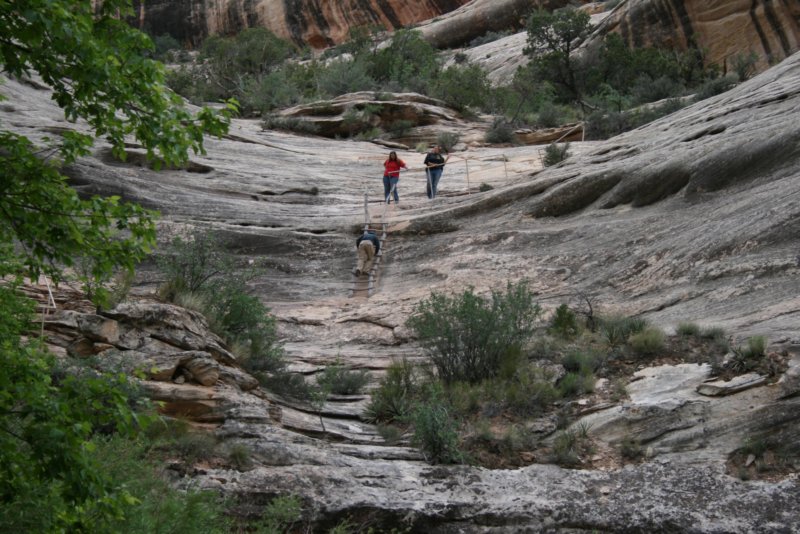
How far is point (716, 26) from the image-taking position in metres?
27.6

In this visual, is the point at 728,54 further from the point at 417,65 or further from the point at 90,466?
the point at 90,466

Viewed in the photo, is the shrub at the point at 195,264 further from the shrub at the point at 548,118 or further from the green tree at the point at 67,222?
the shrub at the point at 548,118

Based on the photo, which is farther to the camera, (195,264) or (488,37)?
(488,37)

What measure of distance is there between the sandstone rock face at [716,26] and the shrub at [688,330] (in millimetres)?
19095

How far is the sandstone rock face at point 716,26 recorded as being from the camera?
84.1 ft

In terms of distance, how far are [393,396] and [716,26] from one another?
2316cm

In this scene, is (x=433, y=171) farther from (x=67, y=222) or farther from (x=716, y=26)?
(x=716, y=26)

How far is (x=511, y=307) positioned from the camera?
10.3 metres

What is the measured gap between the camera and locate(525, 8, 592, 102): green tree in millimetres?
31547

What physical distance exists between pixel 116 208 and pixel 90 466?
160cm

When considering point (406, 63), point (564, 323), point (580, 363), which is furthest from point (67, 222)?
point (406, 63)

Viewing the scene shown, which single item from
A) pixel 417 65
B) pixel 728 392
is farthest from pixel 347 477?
pixel 417 65

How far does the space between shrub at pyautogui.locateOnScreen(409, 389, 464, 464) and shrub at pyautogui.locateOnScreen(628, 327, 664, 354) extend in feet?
7.84

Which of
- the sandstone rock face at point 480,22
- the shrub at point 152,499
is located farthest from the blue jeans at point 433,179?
the sandstone rock face at point 480,22
